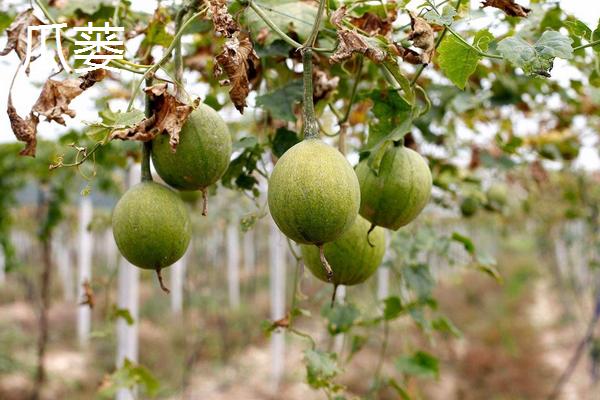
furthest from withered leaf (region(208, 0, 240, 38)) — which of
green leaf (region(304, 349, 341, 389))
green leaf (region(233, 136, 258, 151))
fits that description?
green leaf (region(304, 349, 341, 389))

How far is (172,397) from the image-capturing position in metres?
6.68

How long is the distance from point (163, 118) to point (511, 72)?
1.67m

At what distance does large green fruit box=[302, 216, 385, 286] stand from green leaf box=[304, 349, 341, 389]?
0.35m

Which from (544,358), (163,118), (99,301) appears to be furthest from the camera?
(99,301)

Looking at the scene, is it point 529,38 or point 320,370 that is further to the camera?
point 529,38

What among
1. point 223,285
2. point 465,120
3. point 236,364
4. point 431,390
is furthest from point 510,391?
point 223,285

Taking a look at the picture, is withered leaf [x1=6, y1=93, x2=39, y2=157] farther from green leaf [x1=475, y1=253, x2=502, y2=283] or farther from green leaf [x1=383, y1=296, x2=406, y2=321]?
green leaf [x1=475, y1=253, x2=502, y2=283]

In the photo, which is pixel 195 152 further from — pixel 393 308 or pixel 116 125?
pixel 393 308

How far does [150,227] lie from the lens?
98cm

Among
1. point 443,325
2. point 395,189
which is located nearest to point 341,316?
point 443,325

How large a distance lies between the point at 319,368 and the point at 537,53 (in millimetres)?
881

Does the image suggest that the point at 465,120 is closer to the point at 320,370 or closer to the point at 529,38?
the point at 529,38

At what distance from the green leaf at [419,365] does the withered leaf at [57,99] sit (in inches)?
59.4

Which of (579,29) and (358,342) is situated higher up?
(579,29)
